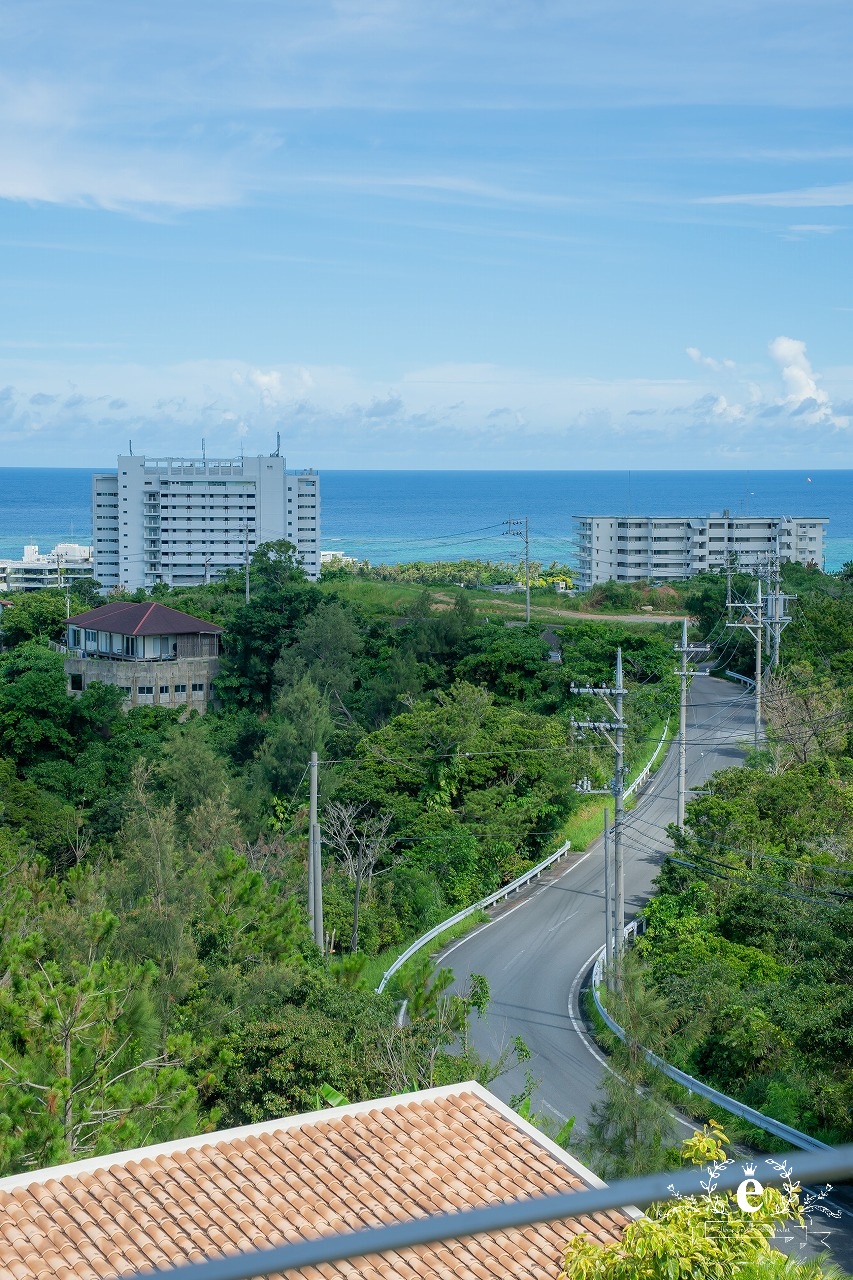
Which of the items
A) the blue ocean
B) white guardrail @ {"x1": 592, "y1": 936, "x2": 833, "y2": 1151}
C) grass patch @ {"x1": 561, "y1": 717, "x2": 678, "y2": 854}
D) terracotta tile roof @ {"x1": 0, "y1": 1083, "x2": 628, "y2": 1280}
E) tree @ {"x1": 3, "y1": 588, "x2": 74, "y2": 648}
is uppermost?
the blue ocean

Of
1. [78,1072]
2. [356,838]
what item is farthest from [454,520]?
[78,1072]

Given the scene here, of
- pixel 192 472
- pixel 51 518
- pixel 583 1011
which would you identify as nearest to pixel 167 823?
pixel 583 1011

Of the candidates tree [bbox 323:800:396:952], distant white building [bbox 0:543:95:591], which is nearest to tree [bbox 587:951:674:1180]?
tree [bbox 323:800:396:952]

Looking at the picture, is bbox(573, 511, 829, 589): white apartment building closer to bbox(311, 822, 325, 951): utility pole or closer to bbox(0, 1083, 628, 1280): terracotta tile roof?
bbox(311, 822, 325, 951): utility pole

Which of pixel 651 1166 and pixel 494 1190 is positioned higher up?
pixel 494 1190

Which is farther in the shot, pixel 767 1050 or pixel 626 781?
pixel 626 781

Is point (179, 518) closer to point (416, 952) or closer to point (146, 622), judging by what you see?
point (146, 622)

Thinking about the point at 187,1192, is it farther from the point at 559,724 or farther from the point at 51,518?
the point at 51,518
